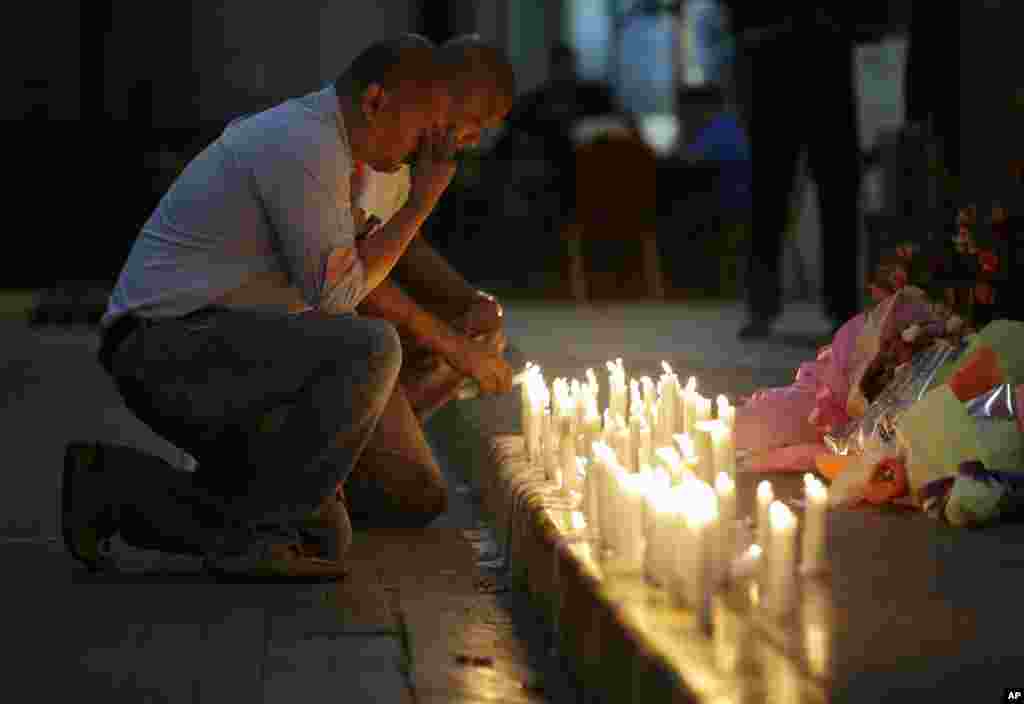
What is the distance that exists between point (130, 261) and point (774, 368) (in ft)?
15.0

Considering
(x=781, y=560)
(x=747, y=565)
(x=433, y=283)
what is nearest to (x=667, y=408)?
(x=433, y=283)

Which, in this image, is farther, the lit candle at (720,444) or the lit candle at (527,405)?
the lit candle at (527,405)

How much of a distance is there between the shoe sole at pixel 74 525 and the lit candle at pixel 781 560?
2030 millimetres

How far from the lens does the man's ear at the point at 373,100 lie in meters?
4.95

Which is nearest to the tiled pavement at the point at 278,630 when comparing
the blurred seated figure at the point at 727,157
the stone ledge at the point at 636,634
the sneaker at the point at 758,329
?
the stone ledge at the point at 636,634

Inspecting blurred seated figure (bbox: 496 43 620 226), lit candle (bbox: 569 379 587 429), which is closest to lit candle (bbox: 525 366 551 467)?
lit candle (bbox: 569 379 587 429)

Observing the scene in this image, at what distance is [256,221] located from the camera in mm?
5012

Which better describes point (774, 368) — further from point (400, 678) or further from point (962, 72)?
point (400, 678)

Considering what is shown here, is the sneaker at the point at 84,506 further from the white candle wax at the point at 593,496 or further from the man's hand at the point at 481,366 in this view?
the white candle wax at the point at 593,496

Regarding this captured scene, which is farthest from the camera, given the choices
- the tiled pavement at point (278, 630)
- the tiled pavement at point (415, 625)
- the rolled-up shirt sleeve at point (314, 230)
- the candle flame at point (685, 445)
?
the rolled-up shirt sleeve at point (314, 230)

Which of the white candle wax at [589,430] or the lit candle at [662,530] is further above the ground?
the lit candle at [662,530]

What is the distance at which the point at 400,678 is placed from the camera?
406 cm

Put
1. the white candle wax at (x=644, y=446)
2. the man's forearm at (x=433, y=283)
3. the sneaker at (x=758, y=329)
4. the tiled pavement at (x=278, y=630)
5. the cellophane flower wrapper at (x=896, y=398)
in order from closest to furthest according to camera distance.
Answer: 1. the tiled pavement at (x=278, y=630)
2. the white candle wax at (x=644, y=446)
3. the cellophane flower wrapper at (x=896, y=398)
4. the man's forearm at (x=433, y=283)
5. the sneaker at (x=758, y=329)

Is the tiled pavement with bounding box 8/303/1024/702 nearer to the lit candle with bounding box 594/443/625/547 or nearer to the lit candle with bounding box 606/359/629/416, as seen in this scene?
the lit candle with bounding box 594/443/625/547
